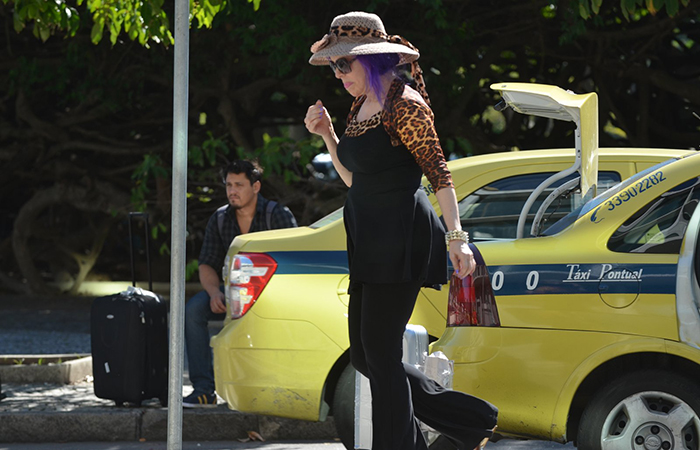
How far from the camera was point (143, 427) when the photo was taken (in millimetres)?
6539

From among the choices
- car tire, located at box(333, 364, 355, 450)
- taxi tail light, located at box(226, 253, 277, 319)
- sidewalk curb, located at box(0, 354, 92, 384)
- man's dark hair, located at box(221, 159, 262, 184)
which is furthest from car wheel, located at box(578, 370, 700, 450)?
sidewalk curb, located at box(0, 354, 92, 384)

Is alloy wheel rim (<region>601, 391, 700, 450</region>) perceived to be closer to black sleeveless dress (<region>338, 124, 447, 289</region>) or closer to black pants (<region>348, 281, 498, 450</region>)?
black pants (<region>348, 281, 498, 450</region>)

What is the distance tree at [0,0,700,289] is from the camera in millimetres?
11875

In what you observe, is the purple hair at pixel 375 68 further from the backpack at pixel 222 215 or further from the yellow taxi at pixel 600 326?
the backpack at pixel 222 215

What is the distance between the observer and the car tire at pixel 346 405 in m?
5.39

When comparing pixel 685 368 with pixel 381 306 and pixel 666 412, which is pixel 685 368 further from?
pixel 381 306

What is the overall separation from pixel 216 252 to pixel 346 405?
2134 millimetres

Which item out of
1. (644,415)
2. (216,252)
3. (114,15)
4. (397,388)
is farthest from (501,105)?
(114,15)

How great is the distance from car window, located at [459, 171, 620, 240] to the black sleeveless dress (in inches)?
66.5

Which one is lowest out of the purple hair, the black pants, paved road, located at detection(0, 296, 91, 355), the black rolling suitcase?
paved road, located at detection(0, 296, 91, 355)

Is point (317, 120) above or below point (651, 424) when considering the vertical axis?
above

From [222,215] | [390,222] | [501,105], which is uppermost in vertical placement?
[501,105]

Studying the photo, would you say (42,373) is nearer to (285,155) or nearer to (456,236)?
(285,155)

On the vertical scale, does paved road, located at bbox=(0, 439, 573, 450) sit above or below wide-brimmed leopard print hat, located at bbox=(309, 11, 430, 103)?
below
